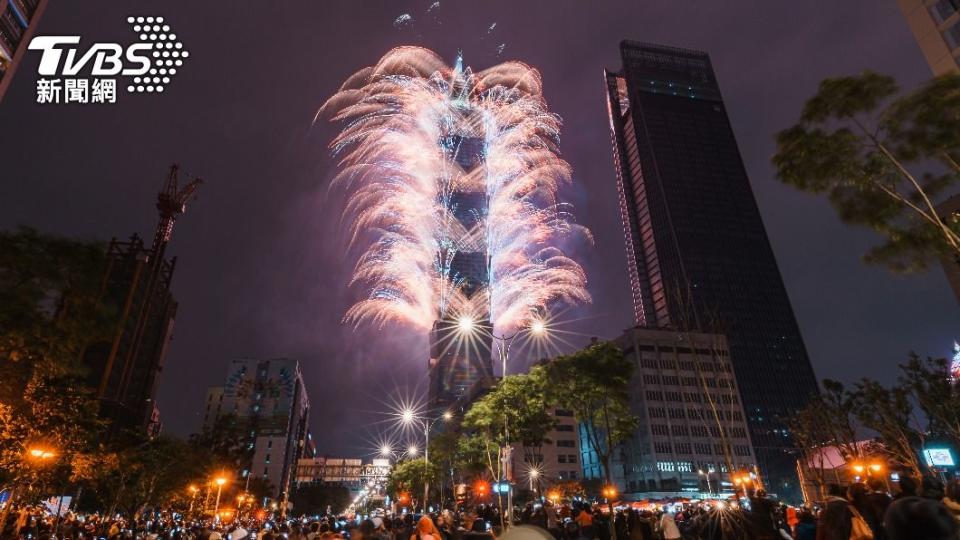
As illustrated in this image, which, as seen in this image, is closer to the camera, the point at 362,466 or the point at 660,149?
the point at 362,466

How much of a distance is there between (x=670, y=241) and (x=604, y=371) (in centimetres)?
13808

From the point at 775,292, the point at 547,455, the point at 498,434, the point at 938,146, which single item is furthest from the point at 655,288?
the point at 938,146

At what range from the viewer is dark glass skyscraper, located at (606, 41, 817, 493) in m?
138

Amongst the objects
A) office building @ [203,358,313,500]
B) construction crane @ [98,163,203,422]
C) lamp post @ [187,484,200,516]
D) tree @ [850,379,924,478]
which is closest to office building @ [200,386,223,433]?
office building @ [203,358,313,500]

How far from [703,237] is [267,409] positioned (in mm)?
141913

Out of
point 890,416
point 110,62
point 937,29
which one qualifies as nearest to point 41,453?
point 110,62

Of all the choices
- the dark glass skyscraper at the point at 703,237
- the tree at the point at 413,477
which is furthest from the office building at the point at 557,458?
the dark glass skyscraper at the point at 703,237

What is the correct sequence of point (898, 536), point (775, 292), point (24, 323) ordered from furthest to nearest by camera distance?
point (775, 292) < point (24, 323) < point (898, 536)

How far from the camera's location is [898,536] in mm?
3389

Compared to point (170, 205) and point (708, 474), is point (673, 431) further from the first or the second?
point (170, 205)

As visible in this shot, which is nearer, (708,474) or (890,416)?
(890,416)

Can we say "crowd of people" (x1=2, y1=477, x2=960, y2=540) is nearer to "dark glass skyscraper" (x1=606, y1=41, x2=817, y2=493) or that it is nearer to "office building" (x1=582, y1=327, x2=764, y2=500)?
"office building" (x1=582, y1=327, x2=764, y2=500)

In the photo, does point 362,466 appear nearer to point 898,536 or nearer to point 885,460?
point 885,460

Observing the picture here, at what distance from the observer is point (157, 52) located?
2020 cm
